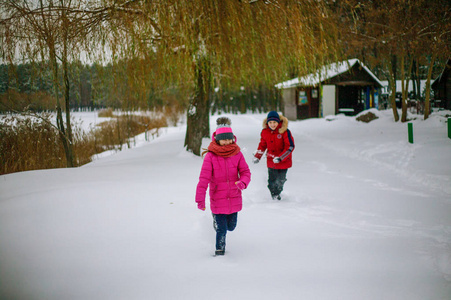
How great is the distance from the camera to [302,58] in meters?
6.09

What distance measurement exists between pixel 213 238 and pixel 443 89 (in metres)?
25.2

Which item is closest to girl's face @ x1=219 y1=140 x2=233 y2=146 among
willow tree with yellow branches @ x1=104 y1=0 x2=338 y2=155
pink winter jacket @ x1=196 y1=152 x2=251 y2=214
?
pink winter jacket @ x1=196 y1=152 x2=251 y2=214

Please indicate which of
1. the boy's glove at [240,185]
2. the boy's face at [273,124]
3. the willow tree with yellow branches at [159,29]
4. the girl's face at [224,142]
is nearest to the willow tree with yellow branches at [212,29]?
the willow tree with yellow branches at [159,29]

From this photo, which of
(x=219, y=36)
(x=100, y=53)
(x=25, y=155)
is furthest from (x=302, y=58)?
(x=25, y=155)

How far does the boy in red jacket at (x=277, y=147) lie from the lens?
→ 4734mm

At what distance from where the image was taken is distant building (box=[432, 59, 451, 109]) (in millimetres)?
20891

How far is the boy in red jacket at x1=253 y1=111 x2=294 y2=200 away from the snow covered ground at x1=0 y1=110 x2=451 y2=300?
0.42 meters

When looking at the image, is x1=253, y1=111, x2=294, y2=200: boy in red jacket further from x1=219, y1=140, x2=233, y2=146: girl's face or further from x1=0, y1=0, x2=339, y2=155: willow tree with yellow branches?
x1=219, y1=140, x2=233, y2=146: girl's face

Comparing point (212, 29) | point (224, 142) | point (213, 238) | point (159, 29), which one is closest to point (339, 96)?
point (212, 29)

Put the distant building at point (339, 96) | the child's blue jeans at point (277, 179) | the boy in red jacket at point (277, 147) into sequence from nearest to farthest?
the boy in red jacket at point (277, 147) < the child's blue jeans at point (277, 179) < the distant building at point (339, 96)

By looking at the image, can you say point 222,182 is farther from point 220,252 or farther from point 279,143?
point 279,143

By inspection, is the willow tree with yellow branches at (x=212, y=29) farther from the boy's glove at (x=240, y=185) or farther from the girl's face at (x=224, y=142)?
the boy's glove at (x=240, y=185)

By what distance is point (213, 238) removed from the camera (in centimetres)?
364

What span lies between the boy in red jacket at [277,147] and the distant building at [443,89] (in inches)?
808
